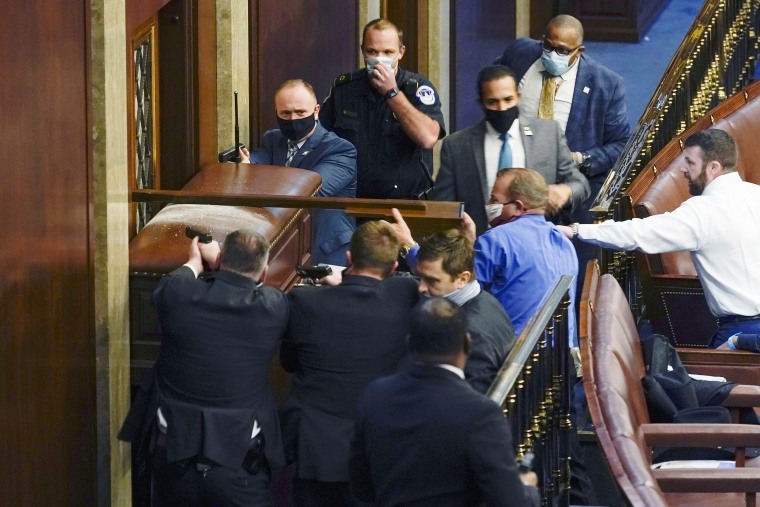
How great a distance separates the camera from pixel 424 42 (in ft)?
39.0

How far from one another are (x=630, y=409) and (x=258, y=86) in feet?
11.7

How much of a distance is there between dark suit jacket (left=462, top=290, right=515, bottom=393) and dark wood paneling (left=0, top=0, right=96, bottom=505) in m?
1.61

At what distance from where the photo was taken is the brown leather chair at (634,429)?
500cm

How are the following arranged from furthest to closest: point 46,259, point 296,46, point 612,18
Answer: point 612,18
point 296,46
point 46,259

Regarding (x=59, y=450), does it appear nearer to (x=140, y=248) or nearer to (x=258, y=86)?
(x=140, y=248)

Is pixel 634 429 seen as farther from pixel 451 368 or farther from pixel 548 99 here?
pixel 548 99

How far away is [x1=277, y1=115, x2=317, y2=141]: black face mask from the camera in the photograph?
7492mm

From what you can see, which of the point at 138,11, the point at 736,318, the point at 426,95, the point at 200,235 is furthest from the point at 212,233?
the point at 736,318

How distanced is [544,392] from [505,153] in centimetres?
182

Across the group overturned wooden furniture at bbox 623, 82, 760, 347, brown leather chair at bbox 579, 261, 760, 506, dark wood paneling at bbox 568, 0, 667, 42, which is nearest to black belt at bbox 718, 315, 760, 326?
overturned wooden furniture at bbox 623, 82, 760, 347

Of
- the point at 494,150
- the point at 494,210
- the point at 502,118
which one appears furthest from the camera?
the point at 494,150

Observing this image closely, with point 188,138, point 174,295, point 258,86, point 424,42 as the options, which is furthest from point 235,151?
point 424,42

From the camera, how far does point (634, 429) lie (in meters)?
5.32

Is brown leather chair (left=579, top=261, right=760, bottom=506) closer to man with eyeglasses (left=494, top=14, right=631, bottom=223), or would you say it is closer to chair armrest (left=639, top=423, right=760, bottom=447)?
chair armrest (left=639, top=423, right=760, bottom=447)
